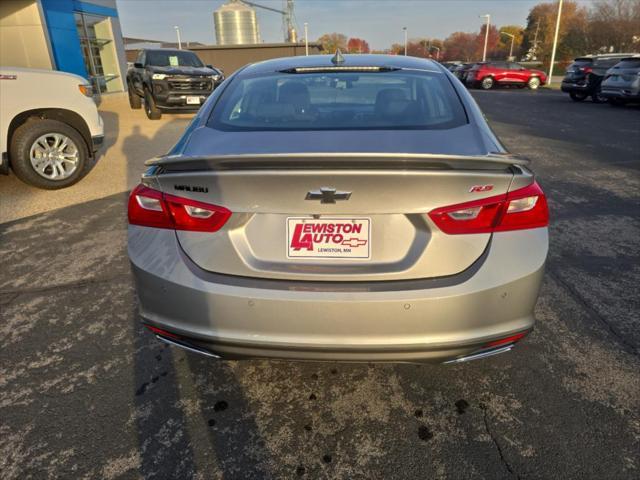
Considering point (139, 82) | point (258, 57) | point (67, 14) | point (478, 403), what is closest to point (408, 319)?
point (478, 403)

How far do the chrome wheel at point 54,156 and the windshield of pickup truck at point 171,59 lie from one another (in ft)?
27.7

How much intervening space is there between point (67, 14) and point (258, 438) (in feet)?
55.8

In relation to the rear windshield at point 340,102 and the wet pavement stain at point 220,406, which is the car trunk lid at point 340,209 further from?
the wet pavement stain at point 220,406

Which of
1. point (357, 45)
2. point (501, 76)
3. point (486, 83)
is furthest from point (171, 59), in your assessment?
point (357, 45)

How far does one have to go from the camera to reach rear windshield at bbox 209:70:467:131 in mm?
2303

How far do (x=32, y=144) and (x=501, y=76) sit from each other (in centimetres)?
2643

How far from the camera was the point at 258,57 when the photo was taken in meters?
39.3

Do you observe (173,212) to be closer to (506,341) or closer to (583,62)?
(506,341)

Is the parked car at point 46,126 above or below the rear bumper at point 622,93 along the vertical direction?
above

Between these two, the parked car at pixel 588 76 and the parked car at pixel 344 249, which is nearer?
the parked car at pixel 344 249

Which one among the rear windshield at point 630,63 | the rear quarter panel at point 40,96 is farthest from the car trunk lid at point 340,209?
the rear windshield at point 630,63

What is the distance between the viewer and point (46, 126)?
5723 mm

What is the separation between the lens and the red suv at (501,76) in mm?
26297

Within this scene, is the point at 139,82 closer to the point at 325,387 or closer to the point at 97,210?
the point at 97,210
